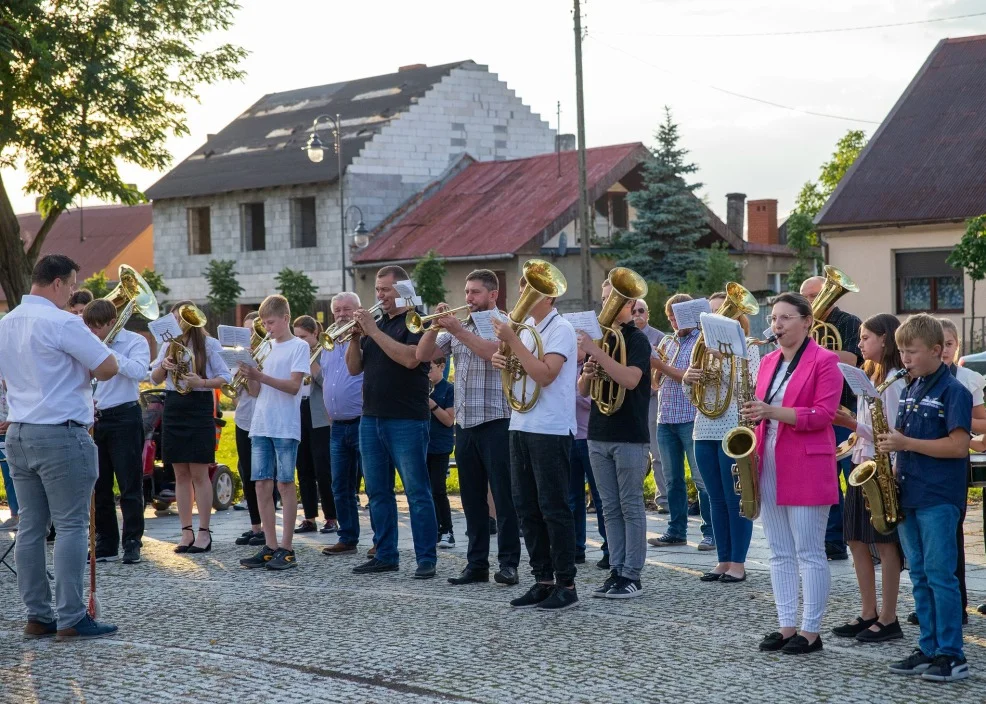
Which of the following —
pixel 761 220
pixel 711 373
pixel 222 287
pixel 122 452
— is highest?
pixel 761 220

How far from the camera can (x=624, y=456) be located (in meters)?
8.27

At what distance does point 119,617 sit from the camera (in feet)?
26.6

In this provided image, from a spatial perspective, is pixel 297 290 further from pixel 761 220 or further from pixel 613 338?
pixel 613 338

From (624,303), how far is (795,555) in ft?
6.91

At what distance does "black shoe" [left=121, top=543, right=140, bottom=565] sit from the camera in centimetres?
1020

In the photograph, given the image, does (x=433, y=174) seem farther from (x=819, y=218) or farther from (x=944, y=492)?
(x=944, y=492)

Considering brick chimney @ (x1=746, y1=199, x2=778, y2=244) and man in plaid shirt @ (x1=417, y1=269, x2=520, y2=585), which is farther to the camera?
brick chimney @ (x1=746, y1=199, x2=778, y2=244)

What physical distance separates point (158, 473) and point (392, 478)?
13.8ft

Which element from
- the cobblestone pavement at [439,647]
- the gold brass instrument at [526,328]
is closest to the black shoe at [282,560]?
the cobblestone pavement at [439,647]

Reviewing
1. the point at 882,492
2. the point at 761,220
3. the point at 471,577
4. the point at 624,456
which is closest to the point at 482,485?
the point at 471,577

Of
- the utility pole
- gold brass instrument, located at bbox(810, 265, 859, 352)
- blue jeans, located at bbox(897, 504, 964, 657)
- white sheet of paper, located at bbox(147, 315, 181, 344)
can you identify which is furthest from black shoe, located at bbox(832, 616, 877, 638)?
the utility pole

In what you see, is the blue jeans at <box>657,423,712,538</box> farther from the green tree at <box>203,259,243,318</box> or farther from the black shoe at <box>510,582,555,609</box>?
the green tree at <box>203,259,243,318</box>

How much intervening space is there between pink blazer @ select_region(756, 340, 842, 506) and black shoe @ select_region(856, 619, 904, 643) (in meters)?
0.81

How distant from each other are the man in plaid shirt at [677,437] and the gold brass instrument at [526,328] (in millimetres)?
2023
